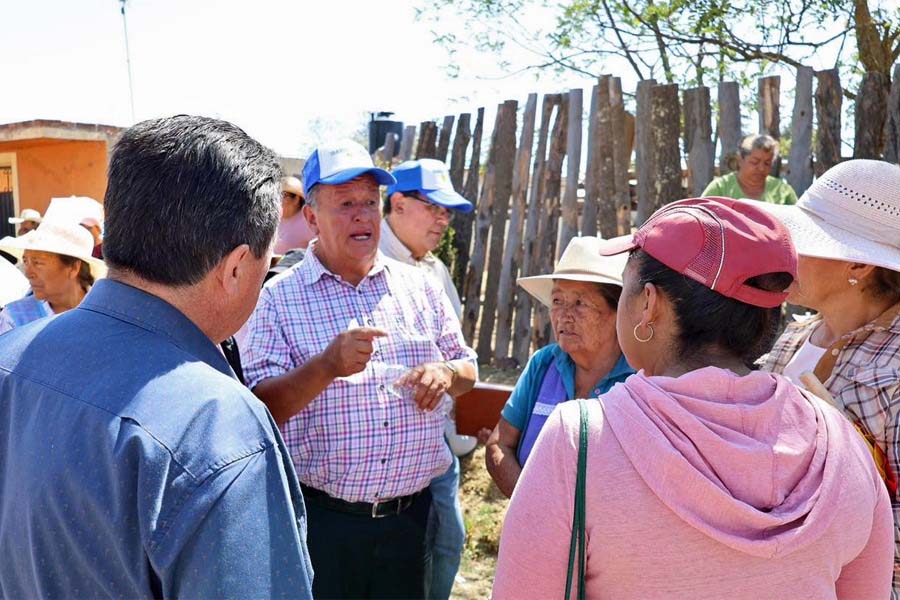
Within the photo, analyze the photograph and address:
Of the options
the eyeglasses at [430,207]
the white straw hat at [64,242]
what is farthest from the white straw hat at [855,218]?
the white straw hat at [64,242]

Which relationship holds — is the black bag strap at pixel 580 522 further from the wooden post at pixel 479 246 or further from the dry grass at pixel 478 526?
the wooden post at pixel 479 246

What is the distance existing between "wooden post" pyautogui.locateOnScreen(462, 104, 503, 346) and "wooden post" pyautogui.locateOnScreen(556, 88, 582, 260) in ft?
2.85

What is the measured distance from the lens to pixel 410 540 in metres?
3.07

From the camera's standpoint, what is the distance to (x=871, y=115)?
6.00 m

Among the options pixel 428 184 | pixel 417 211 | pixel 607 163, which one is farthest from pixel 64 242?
pixel 607 163

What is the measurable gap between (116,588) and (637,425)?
0.92m

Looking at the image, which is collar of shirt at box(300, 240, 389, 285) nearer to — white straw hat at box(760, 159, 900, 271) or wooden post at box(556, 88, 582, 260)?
white straw hat at box(760, 159, 900, 271)

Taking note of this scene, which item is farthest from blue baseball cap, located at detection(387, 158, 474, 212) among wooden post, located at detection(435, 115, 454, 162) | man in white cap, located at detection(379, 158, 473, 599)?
wooden post, located at detection(435, 115, 454, 162)

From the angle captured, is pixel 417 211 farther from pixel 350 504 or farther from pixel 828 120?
pixel 828 120

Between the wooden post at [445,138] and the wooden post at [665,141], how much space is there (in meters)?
2.68

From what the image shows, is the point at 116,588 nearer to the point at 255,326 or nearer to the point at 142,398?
the point at 142,398

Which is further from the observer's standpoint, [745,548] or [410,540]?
[410,540]

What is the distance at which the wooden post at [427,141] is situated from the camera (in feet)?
29.8

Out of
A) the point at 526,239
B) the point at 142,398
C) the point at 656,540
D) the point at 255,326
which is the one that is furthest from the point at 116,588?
the point at 526,239
